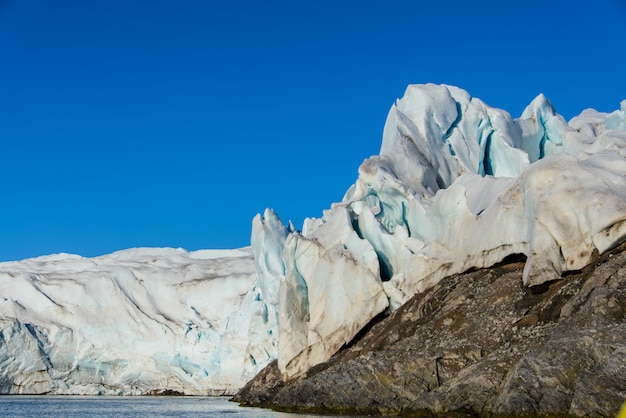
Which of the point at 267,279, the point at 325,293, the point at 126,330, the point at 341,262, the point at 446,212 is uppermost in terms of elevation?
the point at 267,279

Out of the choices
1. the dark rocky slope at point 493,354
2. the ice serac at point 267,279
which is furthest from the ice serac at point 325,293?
the ice serac at point 267,279

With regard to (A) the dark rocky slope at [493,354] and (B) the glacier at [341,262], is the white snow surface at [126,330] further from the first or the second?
(A) the dark rocky slope at [493,354]

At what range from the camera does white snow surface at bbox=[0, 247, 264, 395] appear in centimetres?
4812

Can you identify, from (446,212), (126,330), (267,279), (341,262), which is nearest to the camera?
(446,212)

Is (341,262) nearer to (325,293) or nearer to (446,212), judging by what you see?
(325,293)

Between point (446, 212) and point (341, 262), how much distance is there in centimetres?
492

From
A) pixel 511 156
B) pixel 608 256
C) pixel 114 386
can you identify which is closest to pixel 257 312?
pixel 114 386

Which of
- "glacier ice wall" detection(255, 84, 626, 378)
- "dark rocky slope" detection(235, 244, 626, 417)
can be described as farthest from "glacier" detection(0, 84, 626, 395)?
"dark rocky slope" detection(235, 244, 626, 417)

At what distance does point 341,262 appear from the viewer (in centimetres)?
3453

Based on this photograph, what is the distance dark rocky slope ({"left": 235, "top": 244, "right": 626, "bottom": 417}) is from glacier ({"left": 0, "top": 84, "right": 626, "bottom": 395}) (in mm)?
1300

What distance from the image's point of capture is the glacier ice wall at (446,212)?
2533 centimetres

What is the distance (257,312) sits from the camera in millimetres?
44656

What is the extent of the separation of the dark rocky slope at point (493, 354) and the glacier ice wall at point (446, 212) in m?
1.09

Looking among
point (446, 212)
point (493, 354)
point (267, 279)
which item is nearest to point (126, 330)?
point (267, 279)
